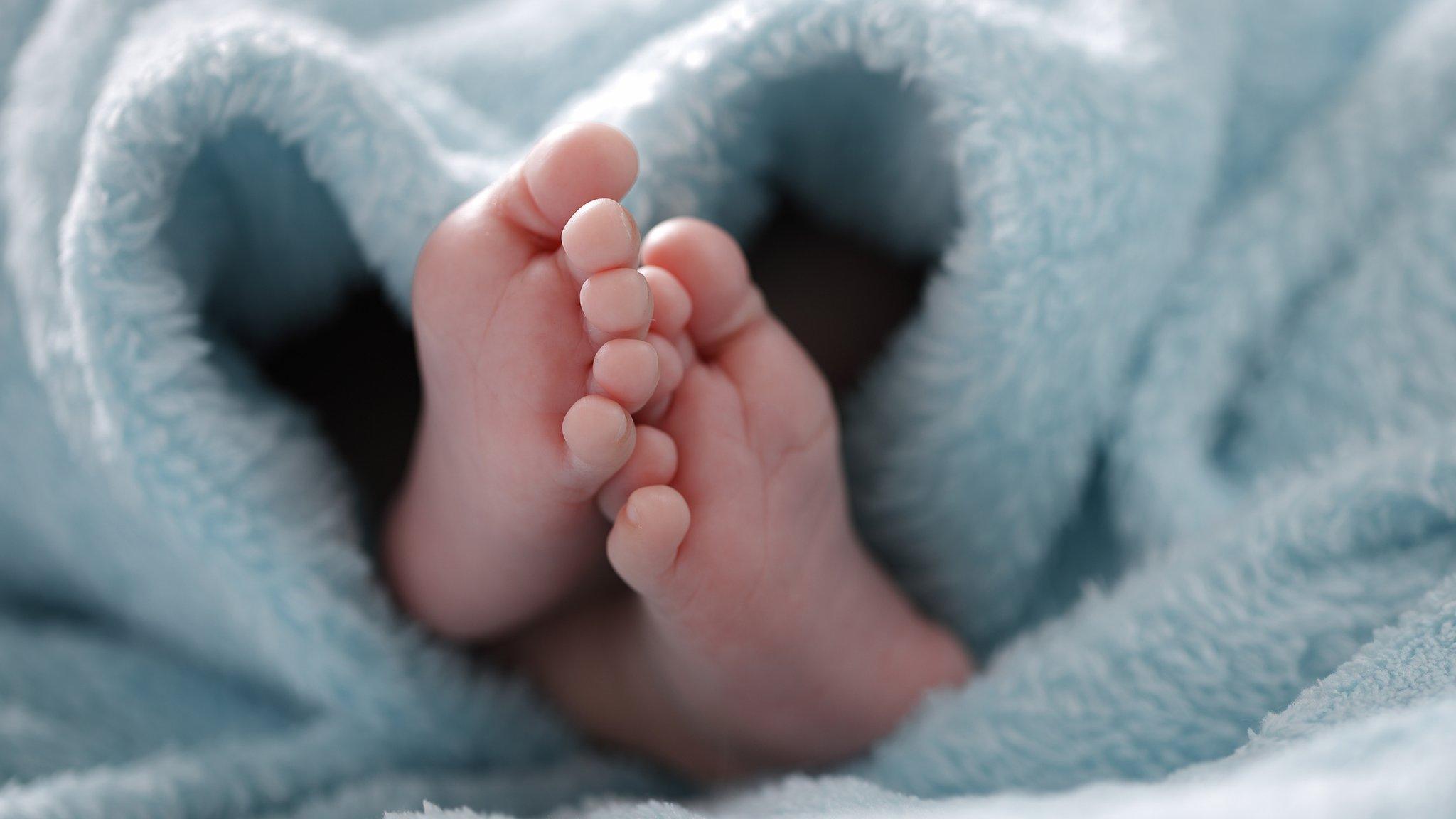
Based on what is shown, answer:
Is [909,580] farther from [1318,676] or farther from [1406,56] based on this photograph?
[1406,56]

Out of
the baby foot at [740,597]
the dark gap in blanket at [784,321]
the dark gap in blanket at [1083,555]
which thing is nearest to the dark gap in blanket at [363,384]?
the dark gap in blanket at [784,321]

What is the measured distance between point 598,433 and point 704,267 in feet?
0.33

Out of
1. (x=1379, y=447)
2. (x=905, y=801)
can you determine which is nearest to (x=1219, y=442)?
(x=1379, y=447)

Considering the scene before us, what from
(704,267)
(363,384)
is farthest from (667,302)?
(363,384)

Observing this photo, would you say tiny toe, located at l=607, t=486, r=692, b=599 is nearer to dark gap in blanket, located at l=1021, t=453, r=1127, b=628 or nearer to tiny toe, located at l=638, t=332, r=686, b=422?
tiny toe, located at l=638, t=332, r=686, b=422

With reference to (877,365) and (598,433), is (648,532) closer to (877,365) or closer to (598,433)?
(598,433)

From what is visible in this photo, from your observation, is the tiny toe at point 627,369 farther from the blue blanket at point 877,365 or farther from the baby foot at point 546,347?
the blue blanket at point 877,365

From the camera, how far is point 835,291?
58 cm

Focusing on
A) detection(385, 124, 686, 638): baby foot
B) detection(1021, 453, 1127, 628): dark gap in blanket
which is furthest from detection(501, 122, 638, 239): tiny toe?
detection(1021, 453, 1127, 628): dark gap in blanket

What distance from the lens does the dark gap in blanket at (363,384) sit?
22.4 inches

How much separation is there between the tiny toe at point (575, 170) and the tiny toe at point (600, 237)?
17 millimetres

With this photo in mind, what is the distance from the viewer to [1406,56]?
0.56m

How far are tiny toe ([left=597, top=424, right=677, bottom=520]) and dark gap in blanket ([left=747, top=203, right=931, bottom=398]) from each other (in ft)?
0.67

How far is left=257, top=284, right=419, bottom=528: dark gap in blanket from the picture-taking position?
22.4 inches
